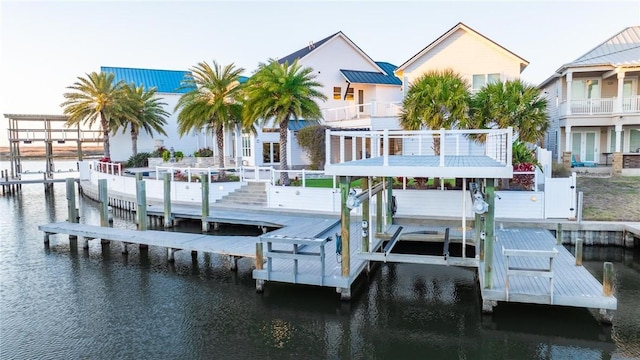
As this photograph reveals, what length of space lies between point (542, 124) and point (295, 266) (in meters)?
12.8

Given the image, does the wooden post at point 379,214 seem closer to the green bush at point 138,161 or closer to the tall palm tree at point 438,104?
the tall palm tree at point 438,104

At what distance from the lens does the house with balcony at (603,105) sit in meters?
25.3

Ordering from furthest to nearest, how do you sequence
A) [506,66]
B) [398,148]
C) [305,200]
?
[398,148] < [506,66] < [305,200]

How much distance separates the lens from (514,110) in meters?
18.9

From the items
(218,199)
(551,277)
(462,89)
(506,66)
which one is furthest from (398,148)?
(551,277)

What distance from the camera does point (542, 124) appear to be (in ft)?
62.5

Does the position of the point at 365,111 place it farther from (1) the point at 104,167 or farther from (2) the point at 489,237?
(2) the point at 489,237

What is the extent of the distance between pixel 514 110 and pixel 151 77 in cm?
3919

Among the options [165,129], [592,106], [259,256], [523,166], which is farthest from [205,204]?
[165,129]

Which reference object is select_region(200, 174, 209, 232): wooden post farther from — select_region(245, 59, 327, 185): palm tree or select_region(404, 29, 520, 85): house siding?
select_region(404, 29, 520, 85): house siding

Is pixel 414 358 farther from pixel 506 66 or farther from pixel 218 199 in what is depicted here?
pixel 506 66

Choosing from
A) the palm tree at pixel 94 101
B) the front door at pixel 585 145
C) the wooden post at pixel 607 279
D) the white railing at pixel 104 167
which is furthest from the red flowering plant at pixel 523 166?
the palm tree at pixel 94 101

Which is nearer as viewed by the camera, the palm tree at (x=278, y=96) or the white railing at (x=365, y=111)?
the palm tree at (x=278, y=96)

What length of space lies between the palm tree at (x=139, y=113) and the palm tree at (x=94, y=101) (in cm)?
84
